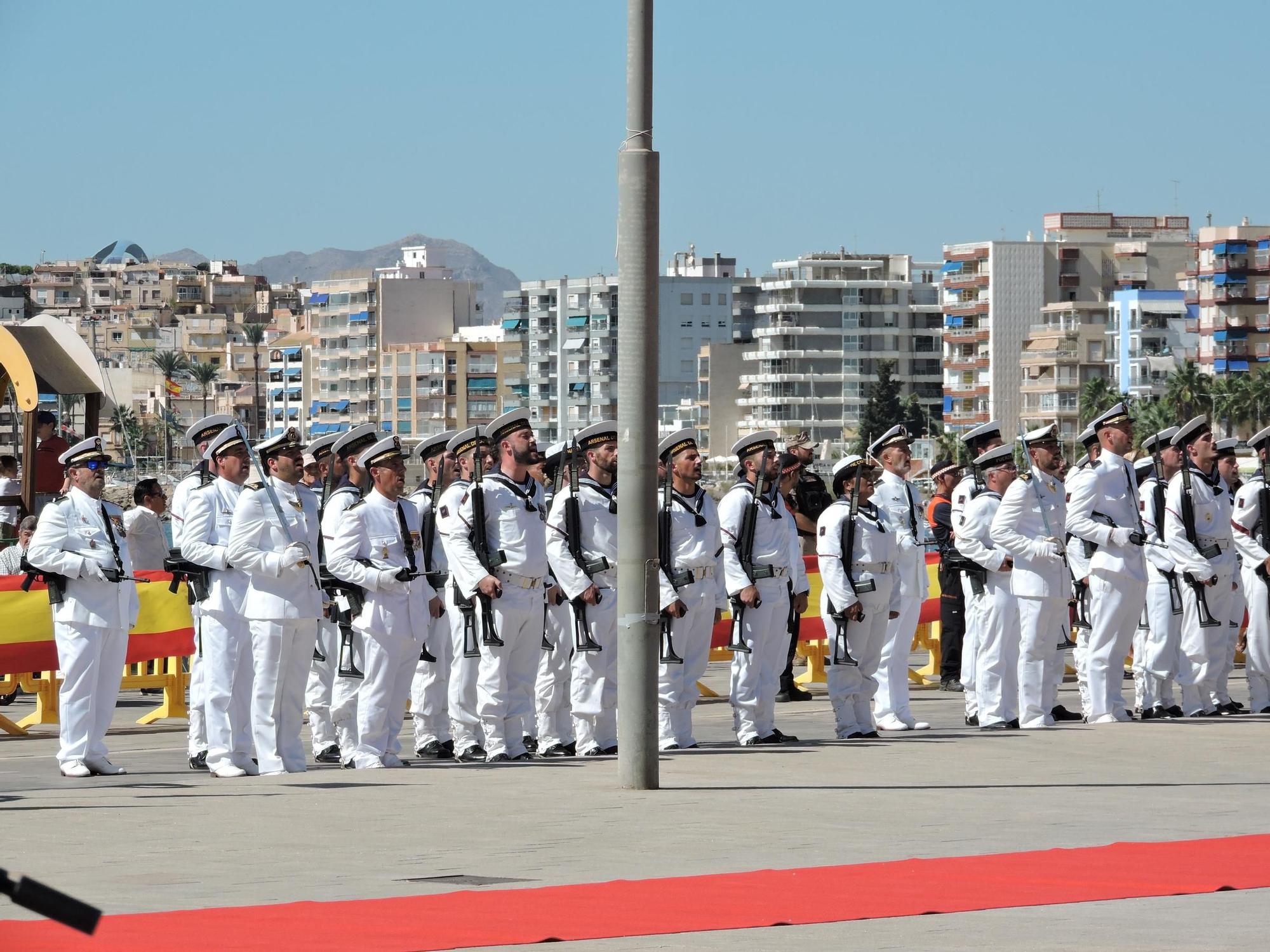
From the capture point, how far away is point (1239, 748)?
14.3m

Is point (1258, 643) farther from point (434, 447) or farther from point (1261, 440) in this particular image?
point (434, 447)

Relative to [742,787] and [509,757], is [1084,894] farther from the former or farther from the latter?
[509,757]

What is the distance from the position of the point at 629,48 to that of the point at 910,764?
15.5 feet

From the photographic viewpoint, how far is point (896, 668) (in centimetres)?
1605

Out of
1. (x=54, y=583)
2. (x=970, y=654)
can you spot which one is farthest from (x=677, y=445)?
(x=54, y=583)

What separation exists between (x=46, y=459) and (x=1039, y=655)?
13.3m

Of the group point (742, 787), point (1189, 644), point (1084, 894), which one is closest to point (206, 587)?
point (742, 787)

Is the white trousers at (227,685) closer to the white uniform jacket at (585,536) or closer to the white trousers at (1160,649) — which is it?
the white uniform jacket at (585,536)

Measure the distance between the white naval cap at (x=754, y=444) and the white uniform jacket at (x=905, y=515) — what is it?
1197 millimetres

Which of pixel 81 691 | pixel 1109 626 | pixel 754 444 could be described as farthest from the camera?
pixel 1109 626

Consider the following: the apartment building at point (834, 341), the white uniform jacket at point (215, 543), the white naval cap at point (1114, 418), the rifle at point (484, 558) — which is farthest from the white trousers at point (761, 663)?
the apartment building at point (834, 341)

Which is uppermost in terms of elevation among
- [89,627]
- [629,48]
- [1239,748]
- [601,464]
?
[629,48]

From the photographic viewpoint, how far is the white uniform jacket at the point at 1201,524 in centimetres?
1656

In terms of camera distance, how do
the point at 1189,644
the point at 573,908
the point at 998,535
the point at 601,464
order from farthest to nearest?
the point at 1189,644 < the point at 998,535 < the point at 601,464 < the point at 573,908
